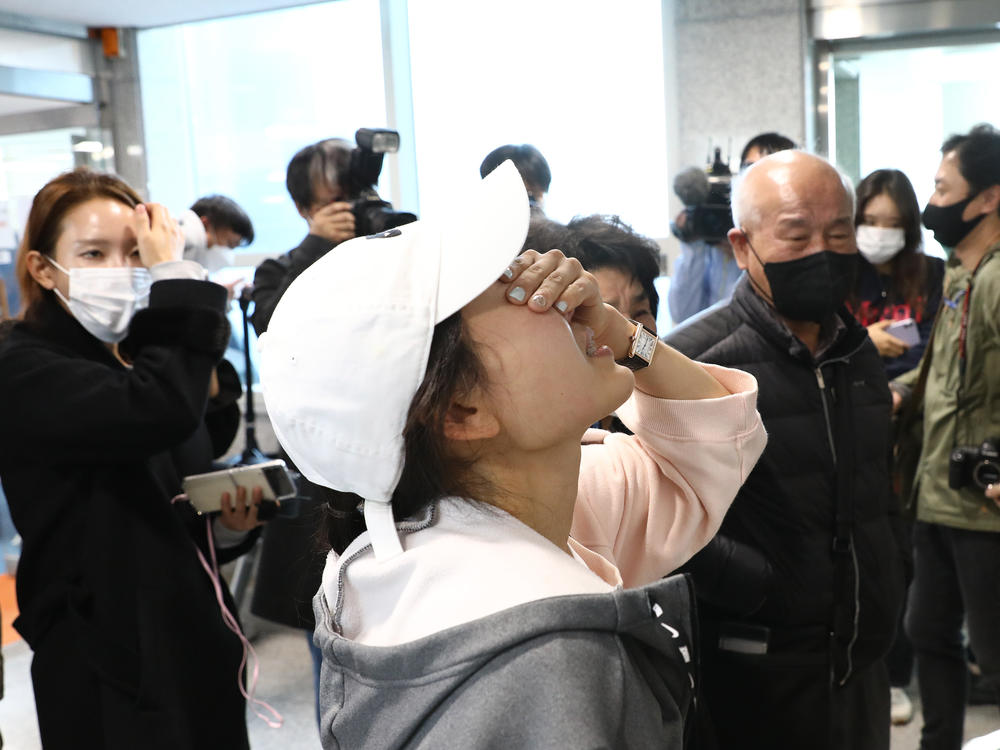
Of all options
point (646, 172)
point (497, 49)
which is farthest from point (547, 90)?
point (646, 172)

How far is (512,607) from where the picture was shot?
822mm

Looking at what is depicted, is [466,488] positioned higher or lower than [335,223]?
lower

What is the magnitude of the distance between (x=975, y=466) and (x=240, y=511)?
1886 millimetres

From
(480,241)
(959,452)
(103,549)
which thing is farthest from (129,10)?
(480,241)

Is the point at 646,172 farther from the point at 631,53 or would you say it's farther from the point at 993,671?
the point at 993,671

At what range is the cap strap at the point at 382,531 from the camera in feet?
3.00

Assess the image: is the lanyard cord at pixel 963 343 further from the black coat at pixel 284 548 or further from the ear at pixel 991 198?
the black coat at pixel 284 548

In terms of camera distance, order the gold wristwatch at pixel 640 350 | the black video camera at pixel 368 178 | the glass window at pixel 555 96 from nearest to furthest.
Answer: the gold wristwatch at pixel 640 350, the black video camera at pixel 368 178, the glass window at pixel 555 96

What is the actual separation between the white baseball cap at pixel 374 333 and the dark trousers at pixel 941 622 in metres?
2.20

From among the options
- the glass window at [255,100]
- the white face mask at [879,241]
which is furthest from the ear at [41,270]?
the glass window at [255,100]

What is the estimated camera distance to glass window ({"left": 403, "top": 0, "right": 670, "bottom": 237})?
4.73m

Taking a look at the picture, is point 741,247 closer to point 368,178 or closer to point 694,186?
point 368,178

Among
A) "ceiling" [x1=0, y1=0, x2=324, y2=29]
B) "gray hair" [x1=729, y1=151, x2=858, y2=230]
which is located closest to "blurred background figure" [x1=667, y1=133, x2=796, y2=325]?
"gray hair" [x1=729, y1=151, x2=858, y2=230]

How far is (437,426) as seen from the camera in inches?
36.9
